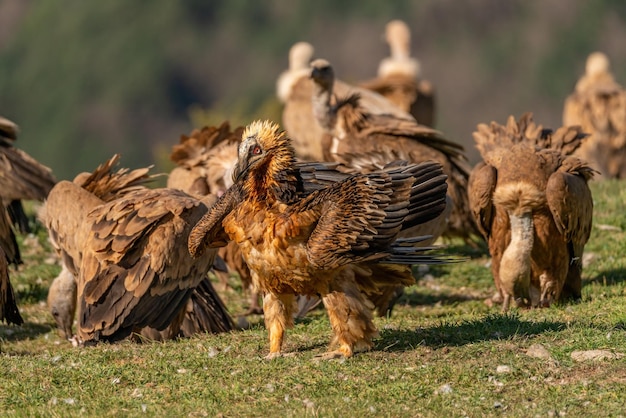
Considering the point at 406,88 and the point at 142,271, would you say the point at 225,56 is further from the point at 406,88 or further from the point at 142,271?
the point at 142,271

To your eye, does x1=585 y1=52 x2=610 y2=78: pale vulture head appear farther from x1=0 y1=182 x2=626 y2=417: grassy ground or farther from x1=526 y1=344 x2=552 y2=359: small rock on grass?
x1=526 y1=344 x2=552 y2=359: small rock on grass

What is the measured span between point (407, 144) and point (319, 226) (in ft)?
19.2

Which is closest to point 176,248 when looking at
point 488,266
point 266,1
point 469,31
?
point 488,266

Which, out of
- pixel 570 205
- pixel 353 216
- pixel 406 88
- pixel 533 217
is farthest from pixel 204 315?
pixel 406 88

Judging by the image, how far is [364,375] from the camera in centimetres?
663

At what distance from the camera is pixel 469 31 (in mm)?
107312

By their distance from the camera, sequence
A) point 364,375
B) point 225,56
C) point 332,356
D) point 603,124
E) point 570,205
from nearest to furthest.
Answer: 1. point 364,375
2. point 332,356
3. point 570,205
4. point 603,124
5. point 225,56

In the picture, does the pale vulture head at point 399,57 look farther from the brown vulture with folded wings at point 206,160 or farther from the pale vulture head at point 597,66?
the brown vulture with folded wings at point 206,160

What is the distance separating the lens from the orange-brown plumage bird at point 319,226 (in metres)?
6.83

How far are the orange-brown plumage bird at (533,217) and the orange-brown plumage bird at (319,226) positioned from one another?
7.61ft

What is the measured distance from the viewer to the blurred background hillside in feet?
302

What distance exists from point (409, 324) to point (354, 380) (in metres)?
2.21

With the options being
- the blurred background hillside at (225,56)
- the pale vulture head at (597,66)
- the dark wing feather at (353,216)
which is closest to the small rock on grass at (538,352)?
the dark wing feather at (353,216)

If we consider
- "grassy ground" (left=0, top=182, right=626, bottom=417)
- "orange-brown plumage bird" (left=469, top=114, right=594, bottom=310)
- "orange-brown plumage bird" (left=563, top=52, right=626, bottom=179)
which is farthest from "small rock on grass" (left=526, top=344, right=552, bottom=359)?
"orange-brown plumage bird" (left=563, top=52, right=626, bottom=179)
